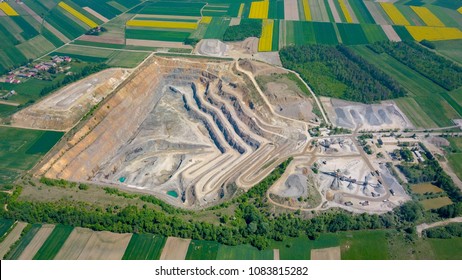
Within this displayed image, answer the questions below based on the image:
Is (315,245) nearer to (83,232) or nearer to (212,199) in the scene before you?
(212,199)

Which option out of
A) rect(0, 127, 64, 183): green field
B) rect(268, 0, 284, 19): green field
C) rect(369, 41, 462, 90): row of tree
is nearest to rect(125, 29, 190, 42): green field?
rect(268, 0, 284, 19): green field

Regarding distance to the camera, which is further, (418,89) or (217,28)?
(217,28)

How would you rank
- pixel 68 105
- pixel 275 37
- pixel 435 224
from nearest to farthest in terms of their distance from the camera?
pixel 435 224 < pixel 68 105 < pixel 275 37

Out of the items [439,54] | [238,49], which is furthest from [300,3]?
[439,54]

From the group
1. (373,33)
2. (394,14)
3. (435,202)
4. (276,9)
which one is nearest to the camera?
(435,202)

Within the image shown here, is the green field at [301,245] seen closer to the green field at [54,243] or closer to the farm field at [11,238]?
the green field at [54,243]

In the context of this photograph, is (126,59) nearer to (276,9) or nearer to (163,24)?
(163,24)

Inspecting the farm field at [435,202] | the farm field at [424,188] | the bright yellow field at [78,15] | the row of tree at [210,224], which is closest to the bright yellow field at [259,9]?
the bright yellow field at [78,15]

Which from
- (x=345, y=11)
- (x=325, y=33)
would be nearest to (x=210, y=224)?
(x=325, y=33)
